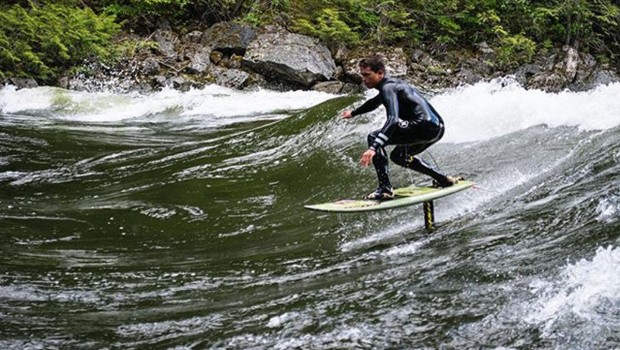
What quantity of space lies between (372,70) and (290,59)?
12961 mm

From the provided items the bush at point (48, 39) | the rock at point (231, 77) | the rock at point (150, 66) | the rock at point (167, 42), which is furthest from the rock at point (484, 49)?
the bush at point (48, 39)

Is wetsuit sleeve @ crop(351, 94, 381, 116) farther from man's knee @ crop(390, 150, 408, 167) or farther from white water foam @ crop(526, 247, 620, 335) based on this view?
white water foam @ crop(526, 247, 620, 335)

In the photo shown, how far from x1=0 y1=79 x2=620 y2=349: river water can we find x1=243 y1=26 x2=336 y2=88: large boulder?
6.46 meters

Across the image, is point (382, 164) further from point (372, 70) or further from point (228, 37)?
point (228, 37)

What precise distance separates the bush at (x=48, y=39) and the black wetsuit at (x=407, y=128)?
44.4ft

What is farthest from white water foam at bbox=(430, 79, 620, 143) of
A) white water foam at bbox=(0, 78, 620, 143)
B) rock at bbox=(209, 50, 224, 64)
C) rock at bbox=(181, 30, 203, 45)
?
rock at bbox=(181, 30, 203, 45)

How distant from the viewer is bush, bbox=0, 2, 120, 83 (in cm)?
1745

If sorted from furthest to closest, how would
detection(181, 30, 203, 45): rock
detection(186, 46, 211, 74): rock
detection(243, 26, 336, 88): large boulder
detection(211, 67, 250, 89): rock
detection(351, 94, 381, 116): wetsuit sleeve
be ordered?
detection(181, 30, 203, 45): rock < detection(186, 46, 211, 74): rock < detection(243, 26, 336, 88): large boulder < detection(211, 67, 250, 89): rock < detection(351, 94, 381, 116): wetsuit sleeve

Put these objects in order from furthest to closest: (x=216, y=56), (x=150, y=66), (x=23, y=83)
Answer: (x=216, y=56), (x=150, y=66), (x=23, y=83)

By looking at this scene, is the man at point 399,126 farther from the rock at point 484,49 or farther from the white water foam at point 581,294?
the rock at point 484,49


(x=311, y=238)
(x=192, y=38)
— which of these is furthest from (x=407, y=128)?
(x=192, y=38)

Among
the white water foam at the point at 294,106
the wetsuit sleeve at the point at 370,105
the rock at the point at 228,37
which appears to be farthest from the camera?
the rock at the point at 228,37

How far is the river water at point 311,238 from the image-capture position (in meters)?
3.97

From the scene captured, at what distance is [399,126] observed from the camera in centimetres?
666
